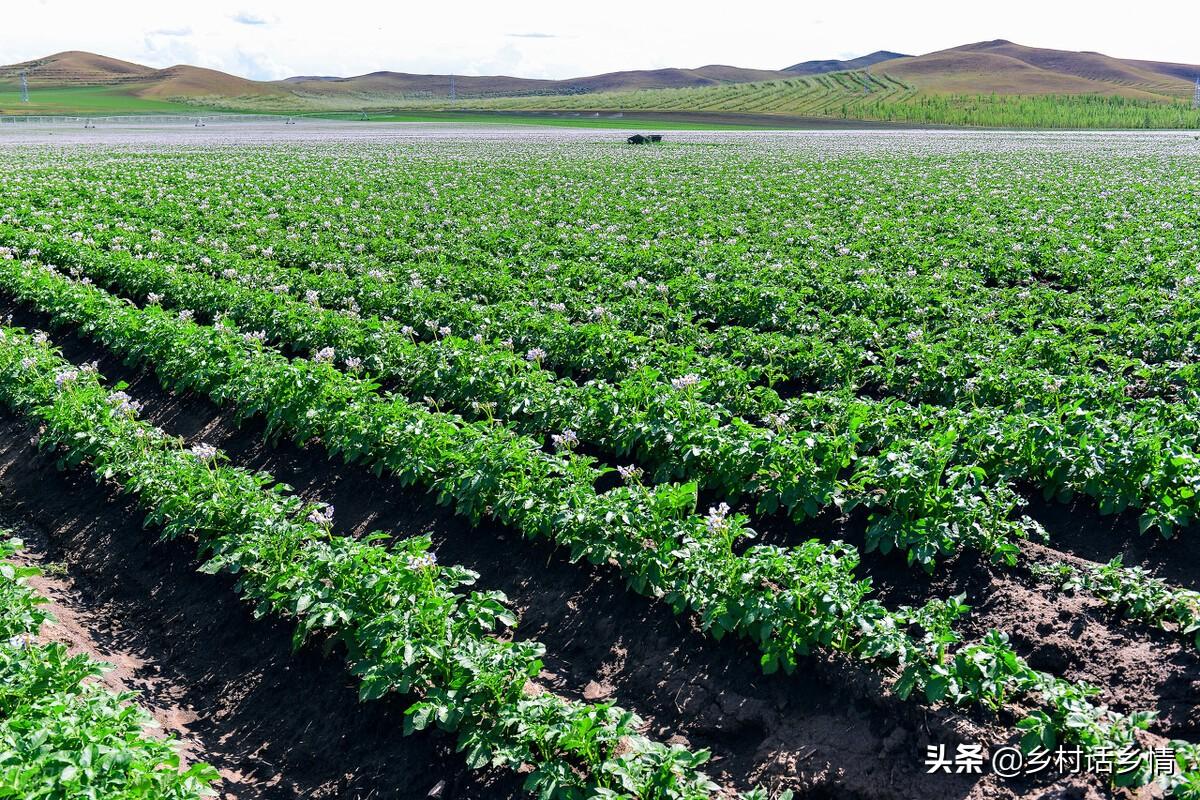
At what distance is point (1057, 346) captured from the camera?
9562 mm

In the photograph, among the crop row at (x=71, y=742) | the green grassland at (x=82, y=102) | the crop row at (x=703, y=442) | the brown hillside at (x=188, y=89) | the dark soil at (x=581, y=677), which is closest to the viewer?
the crop row at (x=71, y=742)

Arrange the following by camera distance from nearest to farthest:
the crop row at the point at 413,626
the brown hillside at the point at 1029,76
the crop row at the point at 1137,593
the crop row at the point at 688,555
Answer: the crop row at the point at 413,626 < the crop row at the point at 688,555 < the crop row at the point at 1137,593 < the brown hillside at the point at 1029,76

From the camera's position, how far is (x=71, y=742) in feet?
12.8

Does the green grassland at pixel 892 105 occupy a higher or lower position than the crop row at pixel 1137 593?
higher

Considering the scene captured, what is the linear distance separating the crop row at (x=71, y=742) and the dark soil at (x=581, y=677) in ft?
2.87

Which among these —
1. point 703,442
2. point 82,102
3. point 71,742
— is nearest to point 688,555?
point 703,442

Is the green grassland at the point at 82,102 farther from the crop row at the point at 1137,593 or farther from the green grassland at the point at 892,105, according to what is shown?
the crop row at the point at 1137,593

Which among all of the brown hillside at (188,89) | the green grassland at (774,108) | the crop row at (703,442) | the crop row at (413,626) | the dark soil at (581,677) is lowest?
the dark soil at (581,677)

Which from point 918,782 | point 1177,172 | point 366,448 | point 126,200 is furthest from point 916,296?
point 1177,172

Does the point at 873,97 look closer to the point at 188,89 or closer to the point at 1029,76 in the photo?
the point at 1029,76

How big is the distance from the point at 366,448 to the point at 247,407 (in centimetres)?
217

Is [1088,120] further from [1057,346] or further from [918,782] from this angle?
[918,782]

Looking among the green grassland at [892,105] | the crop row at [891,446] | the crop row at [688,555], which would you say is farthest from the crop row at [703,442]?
the green grassland at [892,105]

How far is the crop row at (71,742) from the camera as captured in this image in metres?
3.56
